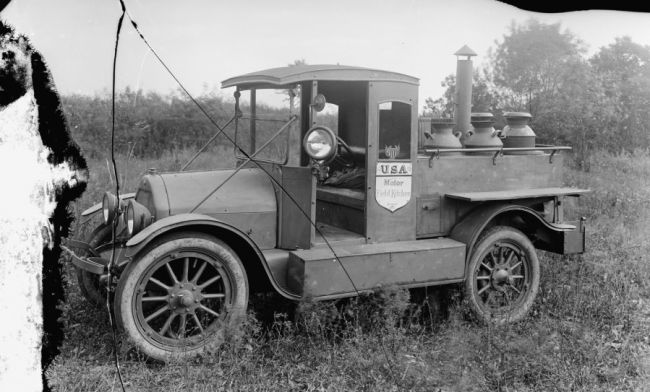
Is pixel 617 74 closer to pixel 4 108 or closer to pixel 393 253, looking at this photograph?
pixel 393 253

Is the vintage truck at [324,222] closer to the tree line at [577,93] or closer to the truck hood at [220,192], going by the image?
the truck hood at [220,192]

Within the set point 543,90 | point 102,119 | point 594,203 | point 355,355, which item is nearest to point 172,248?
point 355,355

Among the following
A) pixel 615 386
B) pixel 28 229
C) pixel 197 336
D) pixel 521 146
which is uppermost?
pixel 521 146

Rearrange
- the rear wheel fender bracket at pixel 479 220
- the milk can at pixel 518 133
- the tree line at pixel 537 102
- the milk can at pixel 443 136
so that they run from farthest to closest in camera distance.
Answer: the tree line at pixel 537 102 → the milk can at pixel 518 133 → the milk can at pixel 443 136 → the rear wheel fender bracket at pixel 479 220

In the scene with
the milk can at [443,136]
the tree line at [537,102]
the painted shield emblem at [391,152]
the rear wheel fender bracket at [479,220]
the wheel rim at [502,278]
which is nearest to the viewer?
the painted shield emblem at [391,152]

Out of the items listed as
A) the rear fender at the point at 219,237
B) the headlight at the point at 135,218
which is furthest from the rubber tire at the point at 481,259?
the headlight at the point at 135,218

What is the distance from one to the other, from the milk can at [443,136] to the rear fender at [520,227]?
0.68 m

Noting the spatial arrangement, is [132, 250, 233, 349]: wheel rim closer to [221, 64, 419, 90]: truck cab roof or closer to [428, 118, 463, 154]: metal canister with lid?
[221, 64, 419, 90]: truck cab roof

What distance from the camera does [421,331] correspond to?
5.62 m

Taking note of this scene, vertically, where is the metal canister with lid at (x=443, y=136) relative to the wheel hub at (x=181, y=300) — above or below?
above

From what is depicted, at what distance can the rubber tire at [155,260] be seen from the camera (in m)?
4.41

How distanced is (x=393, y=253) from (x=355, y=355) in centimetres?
98

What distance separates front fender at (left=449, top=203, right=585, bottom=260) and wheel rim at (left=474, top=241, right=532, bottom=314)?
0.95 ft

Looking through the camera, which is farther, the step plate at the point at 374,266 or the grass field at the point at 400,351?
the step plate at the point at 374,266
